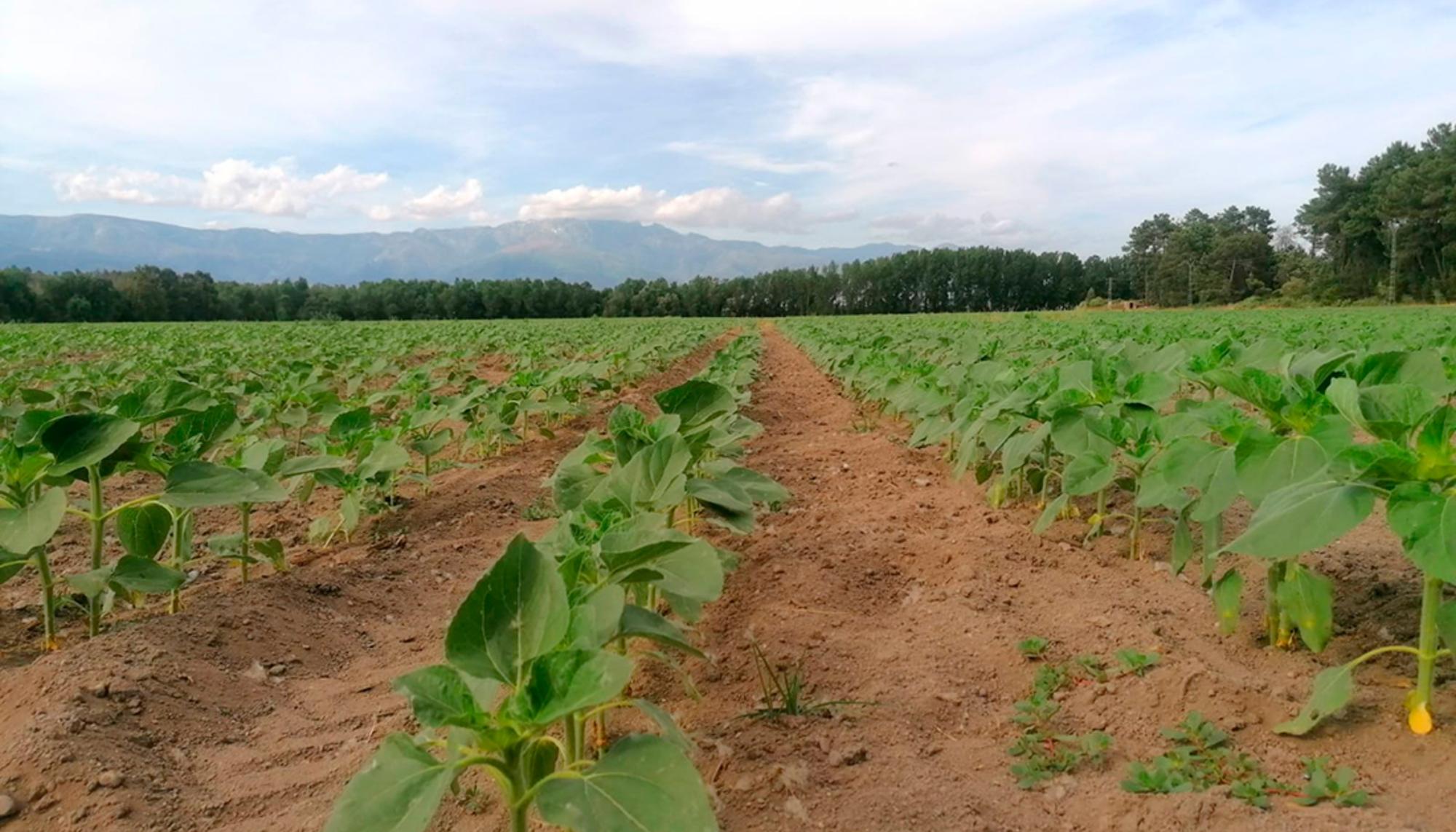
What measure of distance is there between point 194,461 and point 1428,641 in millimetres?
3549

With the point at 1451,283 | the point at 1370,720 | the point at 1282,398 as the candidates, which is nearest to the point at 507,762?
the point at 1370,720

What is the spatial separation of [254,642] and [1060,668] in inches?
109

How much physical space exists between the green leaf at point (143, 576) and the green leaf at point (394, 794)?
80.1 inches

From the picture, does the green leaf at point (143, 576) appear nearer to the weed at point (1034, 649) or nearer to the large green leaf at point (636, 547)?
the large green leaf at point (636, 547)

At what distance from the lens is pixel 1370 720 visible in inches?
83.6

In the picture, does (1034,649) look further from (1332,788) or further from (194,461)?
(194,461)

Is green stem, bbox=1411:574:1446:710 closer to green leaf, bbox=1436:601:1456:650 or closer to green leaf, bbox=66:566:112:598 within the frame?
green leaf, bbox=1436:601:1456:650

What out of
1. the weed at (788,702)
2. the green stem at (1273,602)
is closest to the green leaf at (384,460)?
the weed at (788,702)

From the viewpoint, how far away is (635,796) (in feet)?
4.06

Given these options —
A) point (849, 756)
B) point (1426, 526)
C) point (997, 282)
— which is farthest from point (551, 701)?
point (997, 282)

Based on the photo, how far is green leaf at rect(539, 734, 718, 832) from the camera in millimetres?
1193

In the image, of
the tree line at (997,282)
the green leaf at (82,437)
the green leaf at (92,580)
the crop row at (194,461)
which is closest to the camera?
the green leaf at (82,437)

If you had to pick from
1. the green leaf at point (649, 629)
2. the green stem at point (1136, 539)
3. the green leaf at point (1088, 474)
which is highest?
the green leaf at point (1088, 474)

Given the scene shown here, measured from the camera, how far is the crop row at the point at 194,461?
2684 mm
